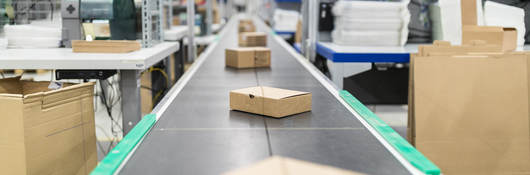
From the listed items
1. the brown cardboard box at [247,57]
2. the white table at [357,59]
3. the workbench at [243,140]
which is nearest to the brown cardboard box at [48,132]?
the workbench at [243,140]

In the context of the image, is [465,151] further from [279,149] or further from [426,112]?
[279,149]

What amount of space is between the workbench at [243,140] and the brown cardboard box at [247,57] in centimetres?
88

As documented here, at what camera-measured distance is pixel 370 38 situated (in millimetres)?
3268

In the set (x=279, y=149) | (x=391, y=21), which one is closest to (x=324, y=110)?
(x=279, y=149)

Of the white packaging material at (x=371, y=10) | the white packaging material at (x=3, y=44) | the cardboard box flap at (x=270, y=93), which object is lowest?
the cardboard box flap at (x=270, y=93)

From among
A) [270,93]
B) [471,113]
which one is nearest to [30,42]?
[270,93]

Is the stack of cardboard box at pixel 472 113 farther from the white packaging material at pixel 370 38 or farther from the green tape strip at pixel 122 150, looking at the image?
the green tape strip at pixel 122 150

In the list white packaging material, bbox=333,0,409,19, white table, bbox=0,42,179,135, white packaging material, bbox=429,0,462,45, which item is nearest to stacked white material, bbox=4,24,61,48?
white table, bbox=0,42,179,135

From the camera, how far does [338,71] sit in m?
2.90

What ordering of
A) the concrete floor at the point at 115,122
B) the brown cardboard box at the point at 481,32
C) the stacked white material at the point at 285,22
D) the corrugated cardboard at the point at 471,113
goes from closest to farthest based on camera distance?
1. the corrugated cardboard at the point at 471,113
2. the brown cardboard box at the point at 481,32
3. the concrete floor at the point at 115,122
4. the stacked white material at the point at 285,22

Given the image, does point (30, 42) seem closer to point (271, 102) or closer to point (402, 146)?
point (271, 102)

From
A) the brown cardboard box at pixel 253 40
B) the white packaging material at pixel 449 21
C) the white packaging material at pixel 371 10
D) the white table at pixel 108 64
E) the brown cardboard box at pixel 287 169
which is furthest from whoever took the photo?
the brown cardboard box at pixel 253 40

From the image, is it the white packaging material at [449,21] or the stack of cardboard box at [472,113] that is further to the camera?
the white packaging material at [449,21]

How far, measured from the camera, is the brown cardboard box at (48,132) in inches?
61.6
